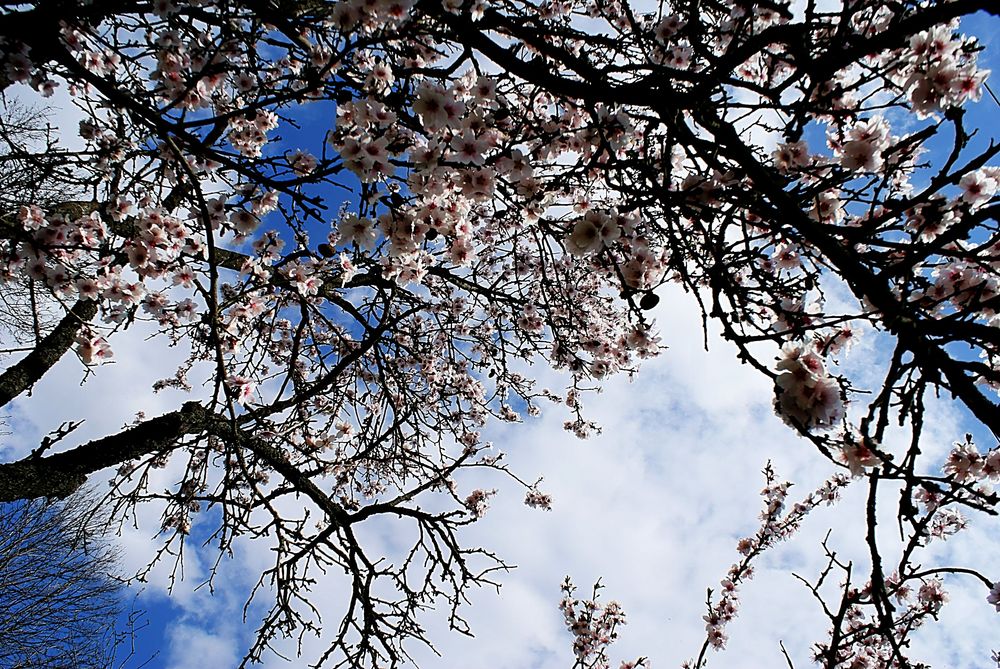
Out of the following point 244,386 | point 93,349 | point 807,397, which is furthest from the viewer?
point 244,386

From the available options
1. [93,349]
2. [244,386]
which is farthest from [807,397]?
[93,349]

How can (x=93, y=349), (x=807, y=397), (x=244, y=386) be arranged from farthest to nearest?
(x=244, y=386) < (x=93, y=349) < (x=807, y=397)

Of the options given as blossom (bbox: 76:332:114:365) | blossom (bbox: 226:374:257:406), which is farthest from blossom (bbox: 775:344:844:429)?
blossom (bbox: 76:332:114:365)

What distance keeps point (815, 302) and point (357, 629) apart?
3.86 meters

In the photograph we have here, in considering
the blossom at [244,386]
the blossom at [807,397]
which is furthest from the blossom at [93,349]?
the blossom at [807,397]

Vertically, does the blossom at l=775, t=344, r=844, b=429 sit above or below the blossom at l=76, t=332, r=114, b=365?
above

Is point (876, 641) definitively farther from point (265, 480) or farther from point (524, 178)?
point (265, 480)

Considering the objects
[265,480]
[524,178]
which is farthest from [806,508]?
[265,480]

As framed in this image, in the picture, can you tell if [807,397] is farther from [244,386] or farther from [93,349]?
[93,349]

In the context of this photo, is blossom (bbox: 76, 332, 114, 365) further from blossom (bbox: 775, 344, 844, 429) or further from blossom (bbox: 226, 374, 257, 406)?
blossom (bbox: 775, 344, 844, 429)

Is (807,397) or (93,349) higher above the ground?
(807,397)

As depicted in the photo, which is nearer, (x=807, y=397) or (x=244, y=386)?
(x=807, y=397)

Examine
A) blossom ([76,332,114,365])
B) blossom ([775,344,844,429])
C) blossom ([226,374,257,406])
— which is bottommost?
blossom ([76,332,114,365])

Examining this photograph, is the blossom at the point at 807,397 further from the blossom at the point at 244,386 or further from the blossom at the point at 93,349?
the blossom at the point at 93,349
